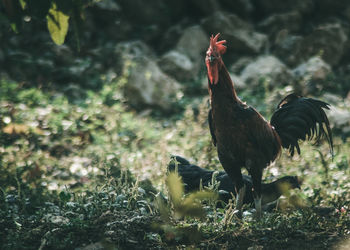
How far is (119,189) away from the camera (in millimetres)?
3520

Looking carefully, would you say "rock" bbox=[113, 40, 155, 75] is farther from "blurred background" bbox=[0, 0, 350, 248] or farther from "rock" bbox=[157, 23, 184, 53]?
"rock" bbox=[157, 23, 184, 53]

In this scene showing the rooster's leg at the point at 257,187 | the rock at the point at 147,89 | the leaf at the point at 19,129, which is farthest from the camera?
the rock at the point at 147,89

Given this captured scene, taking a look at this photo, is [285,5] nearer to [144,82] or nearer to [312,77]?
[312,77]

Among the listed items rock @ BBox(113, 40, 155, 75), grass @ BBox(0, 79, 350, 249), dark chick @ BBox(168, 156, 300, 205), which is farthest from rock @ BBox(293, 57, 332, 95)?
dark chick @ BBox(168, 156, 300, 205)

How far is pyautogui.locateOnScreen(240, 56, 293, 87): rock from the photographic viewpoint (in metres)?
8.84

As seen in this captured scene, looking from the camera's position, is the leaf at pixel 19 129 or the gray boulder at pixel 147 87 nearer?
the leaf at pixel 19 129

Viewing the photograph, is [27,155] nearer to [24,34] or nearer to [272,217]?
[272,217]

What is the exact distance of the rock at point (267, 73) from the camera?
884 cm

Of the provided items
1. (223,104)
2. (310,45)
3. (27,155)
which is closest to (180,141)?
(27,155)

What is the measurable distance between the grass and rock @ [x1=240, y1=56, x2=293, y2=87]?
0.38 metres

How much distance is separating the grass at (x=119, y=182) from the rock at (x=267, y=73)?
384 millimetres

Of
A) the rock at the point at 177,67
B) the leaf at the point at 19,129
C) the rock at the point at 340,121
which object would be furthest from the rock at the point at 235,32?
the leaf at the point at 19,129

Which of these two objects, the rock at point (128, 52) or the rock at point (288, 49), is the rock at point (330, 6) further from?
the rock at point (128, 52)

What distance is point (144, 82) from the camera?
8.27 metres
